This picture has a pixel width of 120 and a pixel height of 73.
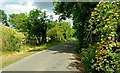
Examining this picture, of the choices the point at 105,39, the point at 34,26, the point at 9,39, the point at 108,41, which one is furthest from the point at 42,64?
the point at 34,26

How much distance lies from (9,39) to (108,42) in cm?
1391

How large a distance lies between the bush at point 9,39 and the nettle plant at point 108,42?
40.5ft

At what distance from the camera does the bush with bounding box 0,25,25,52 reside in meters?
20.9

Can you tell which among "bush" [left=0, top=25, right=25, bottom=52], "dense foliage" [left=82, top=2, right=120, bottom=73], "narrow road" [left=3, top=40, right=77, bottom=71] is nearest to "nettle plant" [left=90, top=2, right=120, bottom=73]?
"dense foliage" [left=82, top=2, right=120, bottom=73]

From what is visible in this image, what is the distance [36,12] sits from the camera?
33.6m

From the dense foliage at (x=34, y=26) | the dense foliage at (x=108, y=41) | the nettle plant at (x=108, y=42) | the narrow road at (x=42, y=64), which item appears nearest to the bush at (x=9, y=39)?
the narrow road at (x=42, y=64)

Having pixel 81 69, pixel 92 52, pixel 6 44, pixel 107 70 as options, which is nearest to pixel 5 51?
pixel 6 44

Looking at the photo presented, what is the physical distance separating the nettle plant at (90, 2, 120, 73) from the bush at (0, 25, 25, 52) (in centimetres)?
1236

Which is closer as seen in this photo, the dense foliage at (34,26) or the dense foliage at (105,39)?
the dense foliage at (105,39)

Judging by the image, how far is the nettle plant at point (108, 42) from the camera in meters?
9.33

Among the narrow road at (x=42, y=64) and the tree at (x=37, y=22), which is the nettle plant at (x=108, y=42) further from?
the tree at (x=37, y=22)

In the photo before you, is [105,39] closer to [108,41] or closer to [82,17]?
[108,41]

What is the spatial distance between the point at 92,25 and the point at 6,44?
38.8 ft

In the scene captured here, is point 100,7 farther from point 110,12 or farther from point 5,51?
point 5,51
